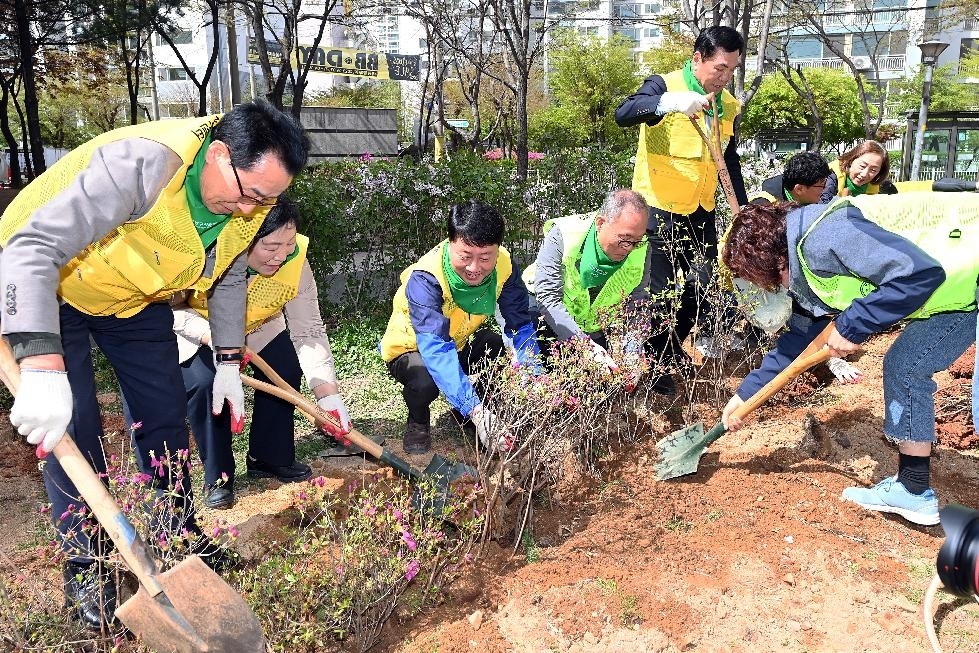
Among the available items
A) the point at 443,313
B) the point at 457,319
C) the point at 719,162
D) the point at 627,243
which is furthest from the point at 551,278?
the point at 719,162

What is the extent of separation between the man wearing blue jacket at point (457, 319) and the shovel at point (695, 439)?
2.38 feet

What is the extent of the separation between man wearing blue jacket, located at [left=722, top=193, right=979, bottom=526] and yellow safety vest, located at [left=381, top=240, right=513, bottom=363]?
3.48ft

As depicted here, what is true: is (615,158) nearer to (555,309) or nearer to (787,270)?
(555,309)

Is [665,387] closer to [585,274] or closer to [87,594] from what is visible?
[585,274]

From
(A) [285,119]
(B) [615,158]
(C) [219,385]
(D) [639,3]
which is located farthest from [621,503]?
(D) [639,3]

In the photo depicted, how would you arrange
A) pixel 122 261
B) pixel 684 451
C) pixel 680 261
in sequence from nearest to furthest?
pixel 122 261, pixel 684 451, pixel 680 261

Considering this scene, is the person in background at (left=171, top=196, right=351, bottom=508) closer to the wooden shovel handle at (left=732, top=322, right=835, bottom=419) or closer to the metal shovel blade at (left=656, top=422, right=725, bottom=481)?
the metal shovel blade at (left=656, top=422, right=725, bottom=481)

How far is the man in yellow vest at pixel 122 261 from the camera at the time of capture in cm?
181

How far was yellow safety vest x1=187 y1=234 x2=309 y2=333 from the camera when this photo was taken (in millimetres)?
3051

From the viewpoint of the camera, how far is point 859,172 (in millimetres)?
4480

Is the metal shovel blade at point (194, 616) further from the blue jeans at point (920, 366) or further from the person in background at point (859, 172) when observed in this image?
the person in background at point (859, 172)

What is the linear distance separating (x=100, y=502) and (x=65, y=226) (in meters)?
0.67

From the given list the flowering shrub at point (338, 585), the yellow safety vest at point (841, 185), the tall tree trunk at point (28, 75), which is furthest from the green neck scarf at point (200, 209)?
the tall tree trunk at point (28, 75)

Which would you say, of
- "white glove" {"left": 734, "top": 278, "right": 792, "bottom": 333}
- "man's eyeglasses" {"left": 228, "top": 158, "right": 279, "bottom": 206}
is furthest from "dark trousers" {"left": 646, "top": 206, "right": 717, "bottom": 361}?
"man's eyeglasses" {"left": 228, "top": 158, "right": 279, "bottom": 206}
